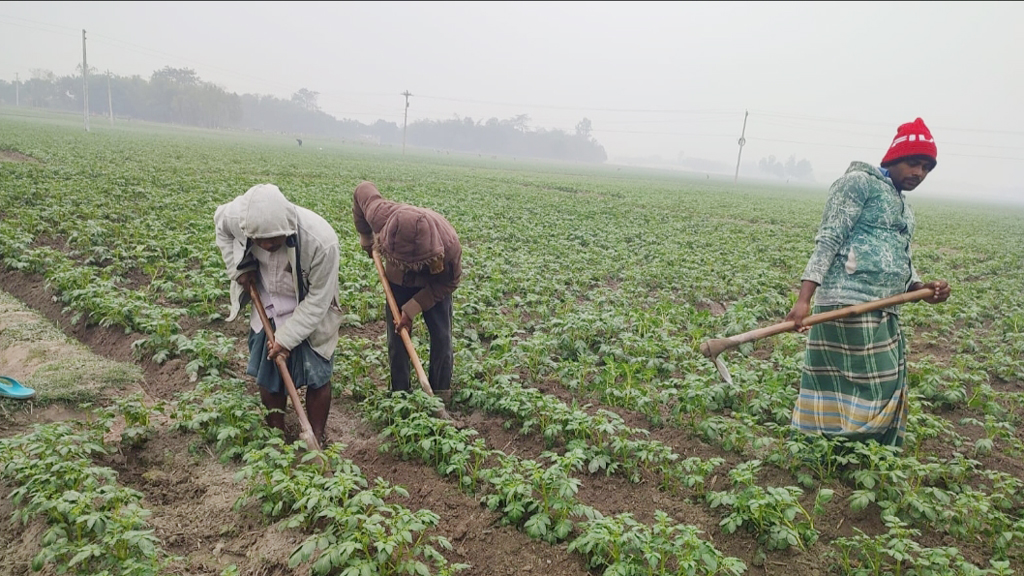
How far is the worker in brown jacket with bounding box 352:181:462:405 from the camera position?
354 cm

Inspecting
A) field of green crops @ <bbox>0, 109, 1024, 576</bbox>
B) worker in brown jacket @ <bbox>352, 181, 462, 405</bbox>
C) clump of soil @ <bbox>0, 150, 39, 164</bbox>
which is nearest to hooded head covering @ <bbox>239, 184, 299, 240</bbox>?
worker in brown jacket @ <bbox>352, 181, 462, 405</bbox>

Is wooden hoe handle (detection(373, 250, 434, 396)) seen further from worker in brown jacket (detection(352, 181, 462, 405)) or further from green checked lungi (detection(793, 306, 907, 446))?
green checked lungi (detection(793, 306, 907, 446))

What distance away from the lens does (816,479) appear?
3652 millimetres

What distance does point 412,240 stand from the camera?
352cm

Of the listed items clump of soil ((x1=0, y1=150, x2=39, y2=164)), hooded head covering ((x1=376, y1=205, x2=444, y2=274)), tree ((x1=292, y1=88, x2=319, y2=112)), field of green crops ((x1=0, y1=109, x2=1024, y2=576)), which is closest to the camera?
field of green crops ((x1=0, y1=109, x2=1024, y2=576))

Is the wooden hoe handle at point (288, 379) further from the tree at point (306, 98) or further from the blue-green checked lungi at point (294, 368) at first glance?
the tree at point (306, 98)

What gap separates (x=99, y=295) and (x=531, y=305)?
444cm

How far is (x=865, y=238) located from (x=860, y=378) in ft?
2.72

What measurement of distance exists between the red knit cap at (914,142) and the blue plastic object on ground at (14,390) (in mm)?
5621

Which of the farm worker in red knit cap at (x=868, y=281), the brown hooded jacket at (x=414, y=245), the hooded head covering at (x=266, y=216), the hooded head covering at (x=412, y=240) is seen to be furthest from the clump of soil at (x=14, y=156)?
the farm worker in red knit cap at (x=868, y=281)

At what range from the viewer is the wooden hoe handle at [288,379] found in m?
3.40

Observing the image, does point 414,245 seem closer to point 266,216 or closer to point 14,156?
point 266,216

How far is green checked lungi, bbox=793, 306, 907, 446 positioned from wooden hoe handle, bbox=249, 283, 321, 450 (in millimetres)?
3075

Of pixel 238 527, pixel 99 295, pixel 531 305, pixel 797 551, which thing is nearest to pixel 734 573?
pixel 797 551
